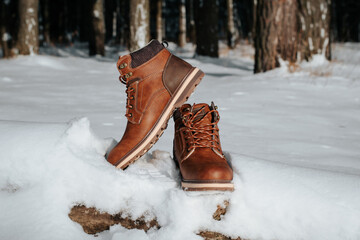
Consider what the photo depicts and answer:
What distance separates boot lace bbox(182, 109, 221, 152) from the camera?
1.50 metres

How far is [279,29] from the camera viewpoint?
16.3ft

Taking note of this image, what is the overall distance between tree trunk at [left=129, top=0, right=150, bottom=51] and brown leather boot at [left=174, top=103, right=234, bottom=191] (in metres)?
5.70

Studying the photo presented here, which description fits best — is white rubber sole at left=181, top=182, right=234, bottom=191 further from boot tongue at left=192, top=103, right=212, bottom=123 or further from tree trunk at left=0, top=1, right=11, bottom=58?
tree trunk at left=0, top=1, right=11, bottom=58

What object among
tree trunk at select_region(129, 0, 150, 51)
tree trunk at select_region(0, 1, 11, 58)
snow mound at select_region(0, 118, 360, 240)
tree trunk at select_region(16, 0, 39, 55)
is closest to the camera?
snow mound at select_region(0, 118, 360, 240)

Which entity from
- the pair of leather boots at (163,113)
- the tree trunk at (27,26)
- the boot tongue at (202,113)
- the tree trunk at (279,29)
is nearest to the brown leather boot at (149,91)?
the pair of leather boots at (163,113)

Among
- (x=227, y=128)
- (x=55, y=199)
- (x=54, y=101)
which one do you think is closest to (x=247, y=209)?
(x=55, y=199)

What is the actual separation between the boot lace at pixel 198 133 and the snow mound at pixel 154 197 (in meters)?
0.16

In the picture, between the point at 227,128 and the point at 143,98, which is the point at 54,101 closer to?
the point at 227,128

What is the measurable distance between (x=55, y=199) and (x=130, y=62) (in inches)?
26.9

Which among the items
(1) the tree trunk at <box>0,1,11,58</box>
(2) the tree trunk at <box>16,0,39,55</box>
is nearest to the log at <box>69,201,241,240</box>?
(2) the tree trunk at <box>16,0,39,55</box>

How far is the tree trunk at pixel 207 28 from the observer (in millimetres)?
8641

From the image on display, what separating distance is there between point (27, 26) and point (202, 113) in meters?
6.33

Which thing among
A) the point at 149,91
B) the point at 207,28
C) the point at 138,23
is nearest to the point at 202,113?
the point at 149,91

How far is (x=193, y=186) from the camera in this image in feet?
4.25
